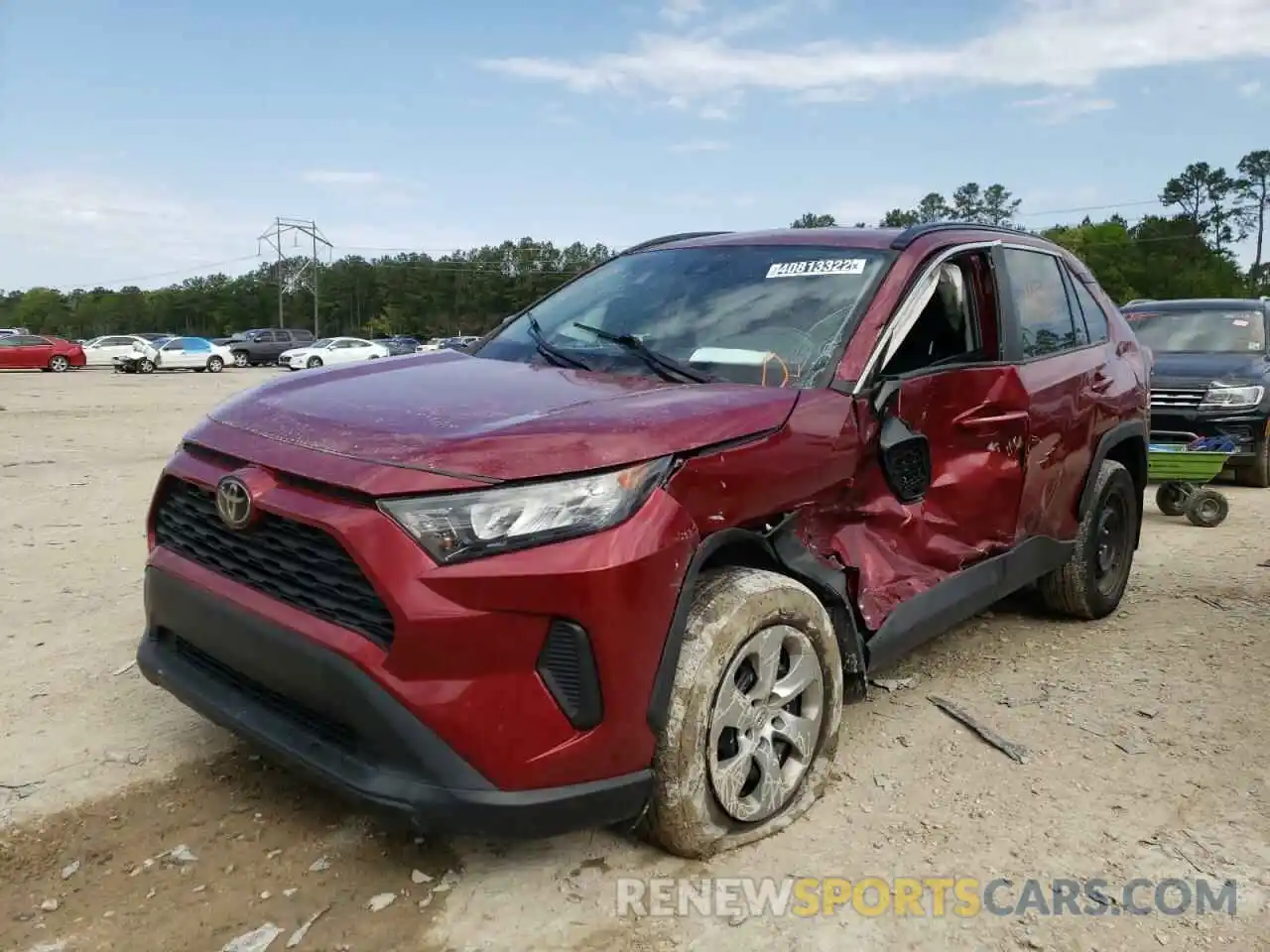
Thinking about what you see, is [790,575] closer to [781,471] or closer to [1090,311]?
[781,471]

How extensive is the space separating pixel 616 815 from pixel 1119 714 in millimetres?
2279

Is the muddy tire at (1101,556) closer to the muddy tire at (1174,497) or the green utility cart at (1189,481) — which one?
the green utility cart at (1189,481)

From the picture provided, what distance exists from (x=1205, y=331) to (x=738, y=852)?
907 cm

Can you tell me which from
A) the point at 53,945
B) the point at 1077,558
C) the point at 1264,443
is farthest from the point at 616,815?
the point at 1264,443

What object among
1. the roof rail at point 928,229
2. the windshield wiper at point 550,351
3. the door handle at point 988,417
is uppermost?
the roof rail at point 928,229

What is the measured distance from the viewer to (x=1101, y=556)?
4.77 metres

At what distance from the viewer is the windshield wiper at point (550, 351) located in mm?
3298

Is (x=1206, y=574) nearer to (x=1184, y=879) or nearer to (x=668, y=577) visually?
(x=1184, y=879)

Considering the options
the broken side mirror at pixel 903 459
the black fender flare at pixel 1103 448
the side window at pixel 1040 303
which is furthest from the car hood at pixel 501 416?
the black fender flare at pixel 1103 448

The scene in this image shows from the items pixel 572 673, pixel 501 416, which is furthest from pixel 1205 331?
pixel 572 673

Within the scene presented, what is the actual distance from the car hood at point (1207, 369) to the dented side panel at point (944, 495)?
5.90 metres

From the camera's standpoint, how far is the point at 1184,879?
260 centimetres

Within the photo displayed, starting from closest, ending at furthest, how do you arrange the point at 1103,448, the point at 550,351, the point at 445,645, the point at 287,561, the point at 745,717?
the point at 445,645
the point at 287,561
the point at 745,717
the point at 550,351
the point at 1103,448

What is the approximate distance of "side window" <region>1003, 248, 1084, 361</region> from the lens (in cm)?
405
